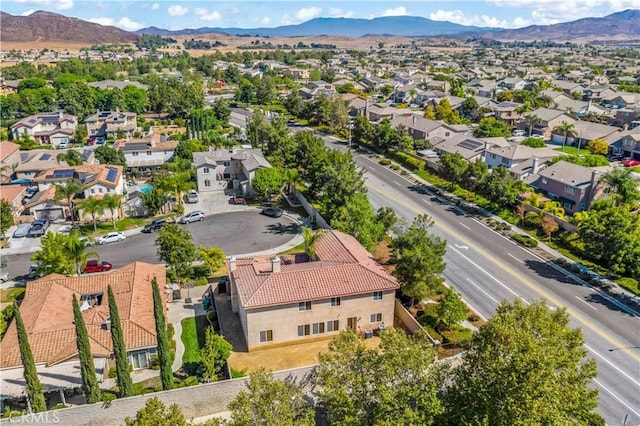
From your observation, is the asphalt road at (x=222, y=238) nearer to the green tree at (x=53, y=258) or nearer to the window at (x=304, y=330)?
the green tree at (x=53, y=258)

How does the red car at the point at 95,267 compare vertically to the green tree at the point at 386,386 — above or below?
below

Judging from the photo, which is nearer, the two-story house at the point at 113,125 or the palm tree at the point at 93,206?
the palm tree at the point at 93,206

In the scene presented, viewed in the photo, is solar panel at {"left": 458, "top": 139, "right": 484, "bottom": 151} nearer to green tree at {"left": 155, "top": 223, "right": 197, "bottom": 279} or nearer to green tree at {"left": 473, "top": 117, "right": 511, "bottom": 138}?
green tree at {"left": 473, "top": 117, "right": 511, "bottom": 138}

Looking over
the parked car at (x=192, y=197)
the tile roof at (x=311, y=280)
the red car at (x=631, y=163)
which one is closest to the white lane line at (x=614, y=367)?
the tile roof at (x=311, y=280)

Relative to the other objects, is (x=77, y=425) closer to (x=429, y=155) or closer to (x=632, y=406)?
(x=632, y=406)

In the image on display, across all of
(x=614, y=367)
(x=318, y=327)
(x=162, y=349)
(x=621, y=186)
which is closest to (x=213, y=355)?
(x=162, y=349)

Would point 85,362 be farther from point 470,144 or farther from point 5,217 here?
point 470,144
